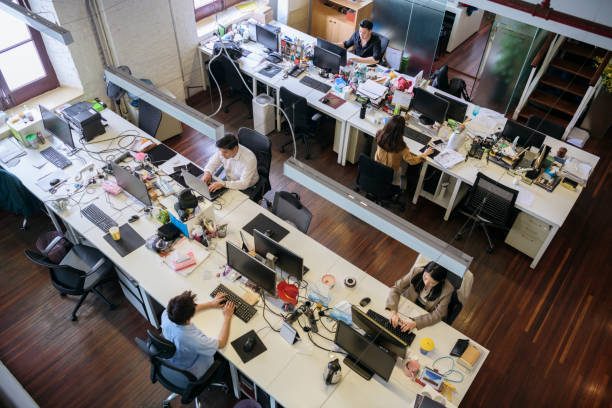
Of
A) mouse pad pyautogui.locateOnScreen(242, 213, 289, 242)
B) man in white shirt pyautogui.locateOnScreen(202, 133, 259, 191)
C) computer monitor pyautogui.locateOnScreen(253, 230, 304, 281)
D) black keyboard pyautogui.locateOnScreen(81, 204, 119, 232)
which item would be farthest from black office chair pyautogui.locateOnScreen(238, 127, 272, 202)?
black keyboard pyautogui.locateOnScreen(81, 204, 119, 232)

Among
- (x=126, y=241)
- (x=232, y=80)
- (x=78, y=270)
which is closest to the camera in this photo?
(x=78, y=270)

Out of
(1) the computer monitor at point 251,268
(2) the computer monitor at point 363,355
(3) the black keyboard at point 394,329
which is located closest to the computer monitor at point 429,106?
(3) the black keyboard at point 394,329

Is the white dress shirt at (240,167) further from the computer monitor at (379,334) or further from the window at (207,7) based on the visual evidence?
the window at (207,7)

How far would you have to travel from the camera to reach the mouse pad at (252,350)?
3779 mm

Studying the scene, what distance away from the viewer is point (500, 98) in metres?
7.54

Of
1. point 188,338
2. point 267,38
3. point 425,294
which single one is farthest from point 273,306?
point 267,38

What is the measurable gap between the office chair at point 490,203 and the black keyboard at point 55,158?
473 centimetres

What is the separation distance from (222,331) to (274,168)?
10.4 feet

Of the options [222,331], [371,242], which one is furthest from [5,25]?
[371,242]

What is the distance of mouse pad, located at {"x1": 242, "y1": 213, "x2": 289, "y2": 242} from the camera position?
4.66 metres

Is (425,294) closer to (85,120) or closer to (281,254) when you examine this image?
(281,254)

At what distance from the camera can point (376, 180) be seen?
542 centimetres

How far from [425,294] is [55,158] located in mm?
4402

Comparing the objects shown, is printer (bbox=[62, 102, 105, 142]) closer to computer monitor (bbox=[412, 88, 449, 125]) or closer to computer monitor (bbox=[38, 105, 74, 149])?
computer monitor (bbox=[38, 105, 74, 149])
